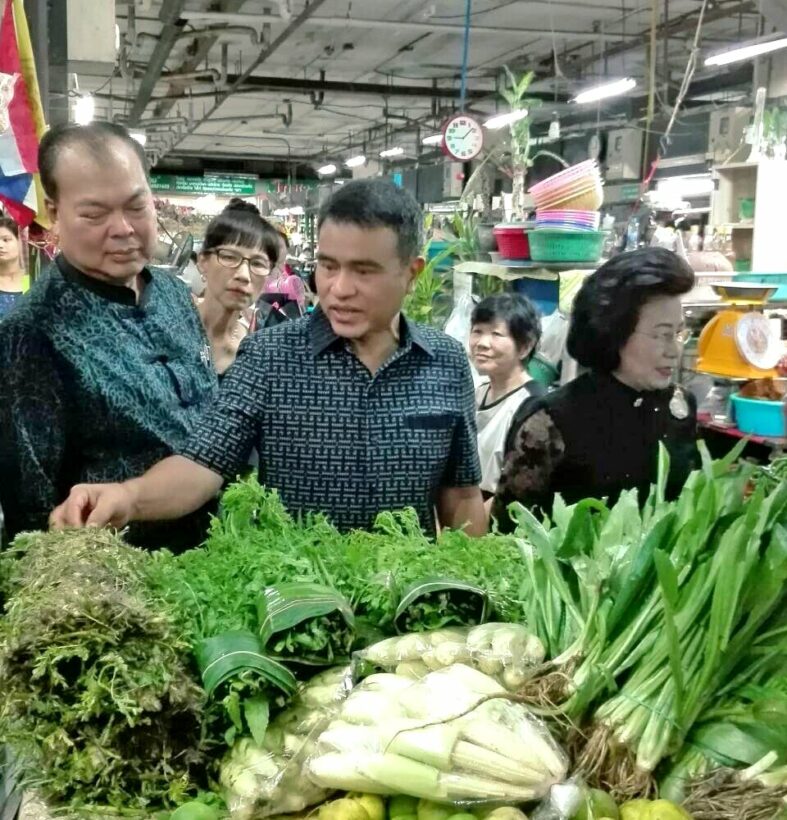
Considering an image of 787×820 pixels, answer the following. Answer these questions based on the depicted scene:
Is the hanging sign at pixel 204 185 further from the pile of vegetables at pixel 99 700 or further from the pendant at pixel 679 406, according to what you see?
the pile of vegetables at pixel 99 700

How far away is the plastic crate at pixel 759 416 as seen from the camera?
4863mm

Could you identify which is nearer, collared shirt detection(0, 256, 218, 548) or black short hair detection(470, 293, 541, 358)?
collared shirt detection(0, 256, 218, 548)

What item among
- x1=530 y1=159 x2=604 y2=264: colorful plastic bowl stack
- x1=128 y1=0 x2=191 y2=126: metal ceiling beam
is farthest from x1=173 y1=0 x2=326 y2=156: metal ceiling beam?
x1=530 y1=159 x2=604 y2=264: colorful plastic bowl stack

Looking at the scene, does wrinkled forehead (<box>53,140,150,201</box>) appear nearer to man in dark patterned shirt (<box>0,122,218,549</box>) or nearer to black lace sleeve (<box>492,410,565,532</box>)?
man in dark patterned shirt (<box>0,122,218,549</box>)

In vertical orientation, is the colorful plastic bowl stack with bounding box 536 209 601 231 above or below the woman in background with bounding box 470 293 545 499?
above

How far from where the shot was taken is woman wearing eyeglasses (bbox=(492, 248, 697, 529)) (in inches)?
95.0

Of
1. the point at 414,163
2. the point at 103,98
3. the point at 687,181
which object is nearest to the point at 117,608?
the point at 687,181

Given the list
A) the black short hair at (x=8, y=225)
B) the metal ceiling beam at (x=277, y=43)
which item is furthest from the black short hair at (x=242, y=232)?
the metal ceiling beam at (x=277, y=43)

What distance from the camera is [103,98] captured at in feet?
53.0

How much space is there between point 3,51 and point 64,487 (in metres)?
1.69

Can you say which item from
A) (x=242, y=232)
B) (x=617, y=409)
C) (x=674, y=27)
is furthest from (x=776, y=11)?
(x=617, y=409)

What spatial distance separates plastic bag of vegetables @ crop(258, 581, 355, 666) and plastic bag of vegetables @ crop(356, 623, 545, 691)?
5 centimetres

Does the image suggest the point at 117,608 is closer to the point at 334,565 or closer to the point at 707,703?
the point at 334,565

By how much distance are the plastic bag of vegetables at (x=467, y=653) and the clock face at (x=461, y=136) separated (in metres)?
6.91
